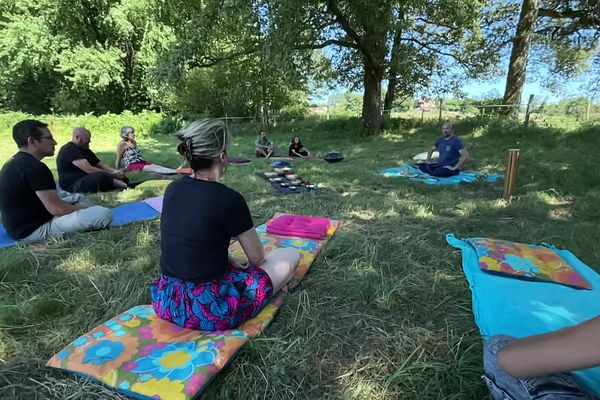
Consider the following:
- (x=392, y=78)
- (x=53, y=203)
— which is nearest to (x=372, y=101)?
(x=392, y=78)

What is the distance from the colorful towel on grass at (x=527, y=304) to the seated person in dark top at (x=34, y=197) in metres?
3.32

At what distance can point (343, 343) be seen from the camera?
190cm

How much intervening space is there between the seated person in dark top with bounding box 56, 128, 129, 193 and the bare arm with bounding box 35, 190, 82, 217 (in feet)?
5.57

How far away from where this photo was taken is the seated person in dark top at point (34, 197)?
2883 mm

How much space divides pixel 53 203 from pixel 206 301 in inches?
84.8

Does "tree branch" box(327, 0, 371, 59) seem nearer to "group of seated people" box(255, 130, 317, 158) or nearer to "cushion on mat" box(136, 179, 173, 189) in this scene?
"group of seated people" box(255, 130, 317, 158)

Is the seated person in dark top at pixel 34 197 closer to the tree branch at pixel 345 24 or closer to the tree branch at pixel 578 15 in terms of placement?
the tree branch at pixel 345 24

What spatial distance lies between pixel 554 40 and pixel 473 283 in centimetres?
1399

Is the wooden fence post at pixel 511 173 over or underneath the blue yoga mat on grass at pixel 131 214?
over

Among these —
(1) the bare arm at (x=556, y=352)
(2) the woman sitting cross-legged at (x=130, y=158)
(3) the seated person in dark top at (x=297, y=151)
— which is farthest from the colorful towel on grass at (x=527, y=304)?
(3) the seated person in dark top at (x=297, y=151)

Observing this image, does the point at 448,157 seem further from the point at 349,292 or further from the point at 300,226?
the point at 349,292

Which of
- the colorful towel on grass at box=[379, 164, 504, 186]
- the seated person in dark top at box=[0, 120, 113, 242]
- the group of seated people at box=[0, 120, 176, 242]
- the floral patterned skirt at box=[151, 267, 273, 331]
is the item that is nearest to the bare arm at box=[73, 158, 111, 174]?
the group of seated people at box=[0, 120, 176, 242]

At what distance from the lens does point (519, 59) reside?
1074 centimetres

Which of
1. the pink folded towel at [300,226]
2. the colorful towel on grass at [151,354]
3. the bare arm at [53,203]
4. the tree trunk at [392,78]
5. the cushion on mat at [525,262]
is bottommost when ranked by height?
the cushion on mat at [525,262]
